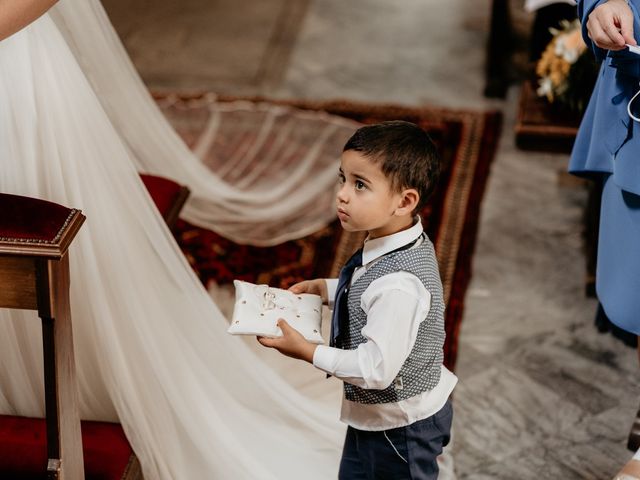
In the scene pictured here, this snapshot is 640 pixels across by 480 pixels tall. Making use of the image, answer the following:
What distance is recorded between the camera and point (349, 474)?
2316 mm

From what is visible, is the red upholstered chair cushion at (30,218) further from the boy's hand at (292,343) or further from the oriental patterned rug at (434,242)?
the oriental patterned rug at (434,242)

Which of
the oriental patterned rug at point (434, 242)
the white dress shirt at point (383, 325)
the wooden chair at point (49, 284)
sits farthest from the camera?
the oriental patterned rug at point (434, 242)

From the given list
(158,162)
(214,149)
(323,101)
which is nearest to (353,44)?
(323,101)

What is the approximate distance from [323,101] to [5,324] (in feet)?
9.34

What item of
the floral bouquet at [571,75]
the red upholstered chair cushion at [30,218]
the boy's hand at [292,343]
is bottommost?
the boy's hand at [292,343]

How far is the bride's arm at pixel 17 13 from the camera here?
2.07 meters

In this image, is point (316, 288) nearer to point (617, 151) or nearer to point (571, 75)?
point (617, 151)

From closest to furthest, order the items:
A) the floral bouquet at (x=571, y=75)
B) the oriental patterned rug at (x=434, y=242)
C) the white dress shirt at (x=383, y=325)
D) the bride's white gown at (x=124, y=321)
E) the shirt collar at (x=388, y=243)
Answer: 1. the white dress shirt at (x=383, y=325)
2. the shirt collar at (x=388, y=243)
3. the bride's white gown at (x=124, y=321)
4. the oriental patterned rug at (x=434, y=242)
5. the floral bouquet at (x=571, y=75)

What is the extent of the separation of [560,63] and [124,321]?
2.36 m

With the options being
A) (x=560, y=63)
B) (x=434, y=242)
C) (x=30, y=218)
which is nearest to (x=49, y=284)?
(x=30, y=218)

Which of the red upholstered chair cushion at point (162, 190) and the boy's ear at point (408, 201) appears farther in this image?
the red upholstered chair cushion at point (162, 190)

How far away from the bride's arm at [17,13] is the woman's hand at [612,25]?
117 centimetres

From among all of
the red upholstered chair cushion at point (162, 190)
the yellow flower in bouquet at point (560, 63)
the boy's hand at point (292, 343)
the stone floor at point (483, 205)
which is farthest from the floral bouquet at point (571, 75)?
the boy's hand at point (292, 343)

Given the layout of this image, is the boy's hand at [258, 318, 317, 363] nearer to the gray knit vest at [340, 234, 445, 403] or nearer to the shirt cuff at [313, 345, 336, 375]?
the shirt cuff at [313, 345, 336, 375]
